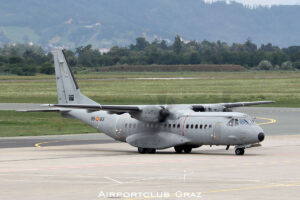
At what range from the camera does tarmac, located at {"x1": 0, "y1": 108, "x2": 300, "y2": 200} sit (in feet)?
57.4

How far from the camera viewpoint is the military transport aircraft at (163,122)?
29500 millimetres

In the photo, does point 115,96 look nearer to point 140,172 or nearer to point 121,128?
point 121,128

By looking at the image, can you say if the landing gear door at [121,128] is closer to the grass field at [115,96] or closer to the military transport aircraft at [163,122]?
the military transport aircraft at [163,122]

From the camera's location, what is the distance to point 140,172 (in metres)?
22.8

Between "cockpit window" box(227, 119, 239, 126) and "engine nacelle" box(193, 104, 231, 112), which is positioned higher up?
Answer: "engine nacelle" box(193, 104, 231, 112)

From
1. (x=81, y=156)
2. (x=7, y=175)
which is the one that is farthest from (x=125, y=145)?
(x=7, y=175)

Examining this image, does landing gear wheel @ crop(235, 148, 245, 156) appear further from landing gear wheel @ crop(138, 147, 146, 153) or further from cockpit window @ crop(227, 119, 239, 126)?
landing gear wheel @ crop(138, 147, 146, 153)

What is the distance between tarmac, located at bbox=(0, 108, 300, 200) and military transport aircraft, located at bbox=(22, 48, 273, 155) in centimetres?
77

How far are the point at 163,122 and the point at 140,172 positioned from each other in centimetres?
948

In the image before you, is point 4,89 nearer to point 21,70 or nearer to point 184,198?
point 21,70

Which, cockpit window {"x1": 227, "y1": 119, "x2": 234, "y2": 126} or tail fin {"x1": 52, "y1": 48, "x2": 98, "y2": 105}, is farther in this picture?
tail fin {"x1": 52, "y1": 48, "x2": 98, "y2": 105}

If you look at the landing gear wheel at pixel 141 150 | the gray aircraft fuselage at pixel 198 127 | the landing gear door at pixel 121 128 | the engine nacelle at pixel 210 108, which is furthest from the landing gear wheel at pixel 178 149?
the landing gear door at pixel 121 128

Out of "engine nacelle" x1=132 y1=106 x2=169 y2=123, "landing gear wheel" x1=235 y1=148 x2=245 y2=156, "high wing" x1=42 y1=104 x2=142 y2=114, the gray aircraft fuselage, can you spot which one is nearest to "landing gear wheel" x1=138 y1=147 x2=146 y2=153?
the gray aircraft fuselage

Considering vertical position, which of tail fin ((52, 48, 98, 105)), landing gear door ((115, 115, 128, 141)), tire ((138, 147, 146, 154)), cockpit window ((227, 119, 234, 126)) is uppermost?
tail fin ((52, 48, 98, 105))
